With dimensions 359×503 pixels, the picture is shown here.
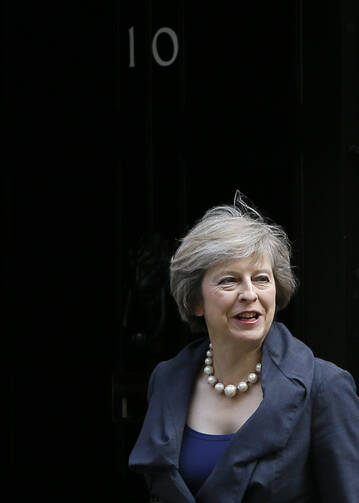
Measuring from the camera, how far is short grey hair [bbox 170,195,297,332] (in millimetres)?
2170

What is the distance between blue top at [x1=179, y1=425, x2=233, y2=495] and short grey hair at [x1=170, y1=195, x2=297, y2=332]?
0.39 meters

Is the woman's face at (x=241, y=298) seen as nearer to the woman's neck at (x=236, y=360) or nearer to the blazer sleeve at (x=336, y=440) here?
the woman's neck at (x=236, y=360)

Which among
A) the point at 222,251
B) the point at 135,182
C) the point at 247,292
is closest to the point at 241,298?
the point at 247,292

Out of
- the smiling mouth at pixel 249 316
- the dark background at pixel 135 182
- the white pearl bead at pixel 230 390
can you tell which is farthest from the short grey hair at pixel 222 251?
the dark background at pixel 135 182

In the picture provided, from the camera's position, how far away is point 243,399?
7.13ft

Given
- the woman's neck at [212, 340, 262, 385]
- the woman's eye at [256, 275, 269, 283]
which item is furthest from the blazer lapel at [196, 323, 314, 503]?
the woman's eye at [256, 275, 269, 283]

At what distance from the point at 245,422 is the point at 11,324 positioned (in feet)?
8.19

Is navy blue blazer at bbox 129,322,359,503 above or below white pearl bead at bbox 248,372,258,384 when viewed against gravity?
below

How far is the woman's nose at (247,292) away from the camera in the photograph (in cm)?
213

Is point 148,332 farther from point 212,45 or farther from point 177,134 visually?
point 212,45

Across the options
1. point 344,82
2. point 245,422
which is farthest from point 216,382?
point 344,82

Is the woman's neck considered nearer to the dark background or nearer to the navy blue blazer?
the navy blue blazer

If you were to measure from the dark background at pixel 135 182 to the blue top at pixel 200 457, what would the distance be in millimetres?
1468

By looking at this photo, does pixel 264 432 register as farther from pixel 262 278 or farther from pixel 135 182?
pixel 135 182
